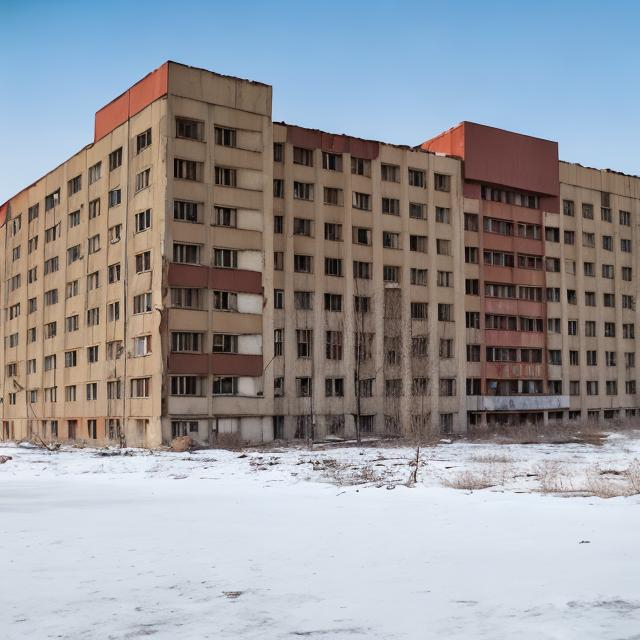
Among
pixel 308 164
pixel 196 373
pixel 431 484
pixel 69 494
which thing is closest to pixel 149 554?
pixel 69 494

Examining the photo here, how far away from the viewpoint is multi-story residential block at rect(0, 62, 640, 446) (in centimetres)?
4391

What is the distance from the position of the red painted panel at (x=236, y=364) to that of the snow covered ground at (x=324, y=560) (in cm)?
2136

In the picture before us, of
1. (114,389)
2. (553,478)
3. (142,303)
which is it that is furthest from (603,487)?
(114,389)

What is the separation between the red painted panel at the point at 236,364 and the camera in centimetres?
4330

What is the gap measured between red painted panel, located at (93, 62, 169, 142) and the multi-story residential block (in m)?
0.16

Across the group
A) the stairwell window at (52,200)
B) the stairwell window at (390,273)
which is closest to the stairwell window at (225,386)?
the stairwell window at (390,273)

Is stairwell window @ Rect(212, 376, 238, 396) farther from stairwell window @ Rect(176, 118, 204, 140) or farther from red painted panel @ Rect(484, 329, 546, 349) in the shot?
red painted panel @ Rect(484, 329, 546, 349)

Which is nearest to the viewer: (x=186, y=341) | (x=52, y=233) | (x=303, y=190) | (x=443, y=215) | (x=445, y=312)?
(x=186, y=341)

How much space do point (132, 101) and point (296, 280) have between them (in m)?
13.7

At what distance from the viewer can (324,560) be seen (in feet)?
36.7

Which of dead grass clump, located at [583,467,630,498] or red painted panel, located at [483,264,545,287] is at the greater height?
red painted panel, located at [483,264,545,287]

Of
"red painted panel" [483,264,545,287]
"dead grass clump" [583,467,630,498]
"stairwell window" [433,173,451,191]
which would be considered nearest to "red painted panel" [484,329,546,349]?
"red painted panel" [483,264,545,287]

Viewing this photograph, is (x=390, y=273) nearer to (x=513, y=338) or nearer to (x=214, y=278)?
(x=513, y=338)

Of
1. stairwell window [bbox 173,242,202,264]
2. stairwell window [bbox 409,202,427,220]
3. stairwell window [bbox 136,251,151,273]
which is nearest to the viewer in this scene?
stairwell window [bbox 173,242,202,264]
